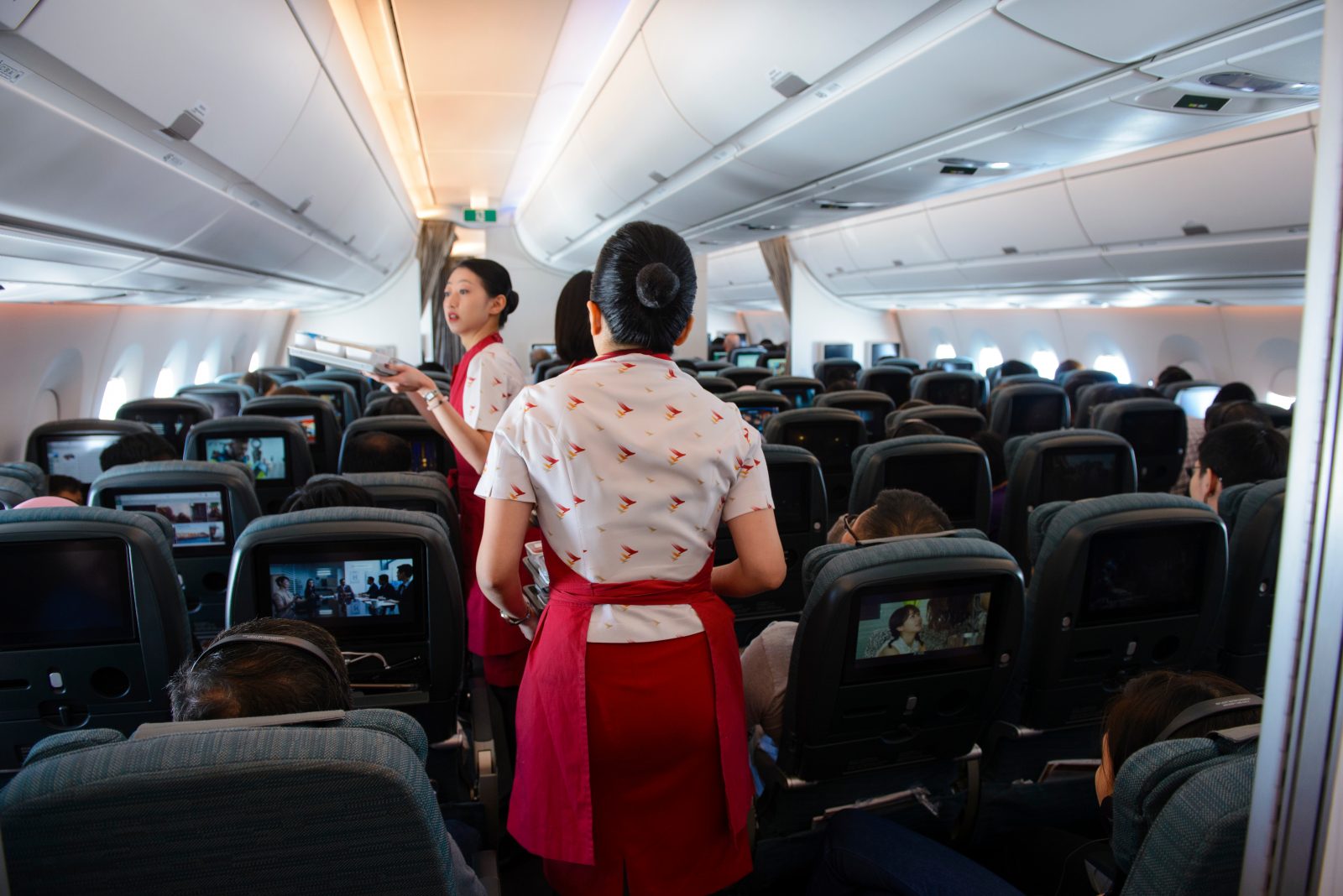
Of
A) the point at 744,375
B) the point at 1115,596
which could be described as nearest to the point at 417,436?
Answer: the point at 1115,596

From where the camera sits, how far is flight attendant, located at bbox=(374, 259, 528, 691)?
2.78 meters

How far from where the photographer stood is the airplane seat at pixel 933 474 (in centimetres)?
371

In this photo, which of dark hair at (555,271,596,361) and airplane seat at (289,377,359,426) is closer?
dark hair at (555,271,596,361)

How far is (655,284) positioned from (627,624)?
631 mm

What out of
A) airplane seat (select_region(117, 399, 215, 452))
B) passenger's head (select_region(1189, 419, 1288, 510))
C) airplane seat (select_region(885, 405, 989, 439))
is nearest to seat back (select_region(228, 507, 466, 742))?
passenger's head (select_region(1189, 419, 1288, 510))

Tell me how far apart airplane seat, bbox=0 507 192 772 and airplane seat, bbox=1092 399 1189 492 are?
493 centimetres

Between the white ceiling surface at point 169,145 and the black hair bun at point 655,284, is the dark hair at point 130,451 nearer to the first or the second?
the white ceiling surface at point 169,145

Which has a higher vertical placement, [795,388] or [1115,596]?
[795,388]

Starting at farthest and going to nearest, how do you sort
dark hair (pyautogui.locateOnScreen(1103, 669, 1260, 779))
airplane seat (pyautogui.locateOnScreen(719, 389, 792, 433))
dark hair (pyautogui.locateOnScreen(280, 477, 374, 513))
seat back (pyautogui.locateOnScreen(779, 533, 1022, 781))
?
airplane seat (pyautogui.locateOnScreen(719, 389, 792, 433)), dark hair (pyautogui.locateOnScreen(280, 477, 374, 513)), seat back (pyautogui.locateOnScreen(779, 533, 1022, 781)), dark hair (pyautogui.locateOnScreen(1103, 669, 1260, 779))

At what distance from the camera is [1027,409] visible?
6777 millimetres

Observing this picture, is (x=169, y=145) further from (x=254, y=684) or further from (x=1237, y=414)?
(x=1237, y=414)

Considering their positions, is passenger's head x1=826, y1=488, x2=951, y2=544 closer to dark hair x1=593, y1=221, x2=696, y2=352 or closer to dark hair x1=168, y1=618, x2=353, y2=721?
dark hair x1=593, y1=221, x2=696, y2=352

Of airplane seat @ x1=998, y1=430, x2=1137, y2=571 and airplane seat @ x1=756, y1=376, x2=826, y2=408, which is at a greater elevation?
airplane seat @ x1=756, y1=376, x2=826, y2=408

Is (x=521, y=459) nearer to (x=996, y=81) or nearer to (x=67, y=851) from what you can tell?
(x=67, y=851)
